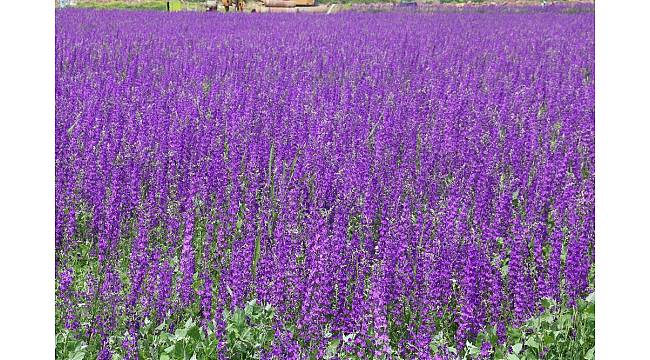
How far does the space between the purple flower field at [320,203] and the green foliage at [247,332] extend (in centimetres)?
2

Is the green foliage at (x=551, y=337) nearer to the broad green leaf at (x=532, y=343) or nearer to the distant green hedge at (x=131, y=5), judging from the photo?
the broad green leaf at (x=532, y=343)

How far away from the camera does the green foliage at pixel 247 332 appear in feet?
7.70

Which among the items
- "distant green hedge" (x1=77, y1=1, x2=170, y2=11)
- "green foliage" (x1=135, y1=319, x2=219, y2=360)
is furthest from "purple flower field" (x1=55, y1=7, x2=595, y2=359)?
"distant green hedge" (x1=77, y1=1, x2=170, y2=11)

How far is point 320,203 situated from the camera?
10.5 feet

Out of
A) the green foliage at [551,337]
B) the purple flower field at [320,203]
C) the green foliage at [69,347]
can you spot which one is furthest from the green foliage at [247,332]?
the green foliage at [551,337]

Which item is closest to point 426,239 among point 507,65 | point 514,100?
point 514,100

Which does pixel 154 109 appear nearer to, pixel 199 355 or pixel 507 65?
pixel 199 355

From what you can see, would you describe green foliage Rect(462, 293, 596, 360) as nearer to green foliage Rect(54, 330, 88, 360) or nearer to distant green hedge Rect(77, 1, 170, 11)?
green foliage Rect(54, 330, 88, 360)

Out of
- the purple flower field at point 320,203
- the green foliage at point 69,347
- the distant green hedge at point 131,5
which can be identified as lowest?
the green foliage at point 69,347

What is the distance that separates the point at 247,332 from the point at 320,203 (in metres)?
0.94

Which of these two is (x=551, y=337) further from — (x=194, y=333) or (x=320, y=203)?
(x=320, y=203)
